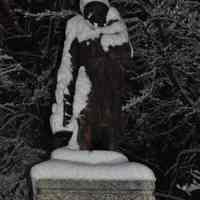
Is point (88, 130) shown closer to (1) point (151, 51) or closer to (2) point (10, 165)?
(1) point (151, 51)

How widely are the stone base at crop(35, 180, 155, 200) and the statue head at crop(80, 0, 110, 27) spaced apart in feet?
4.38

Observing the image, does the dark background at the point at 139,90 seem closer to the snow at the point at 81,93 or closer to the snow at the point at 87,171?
the snow at the point at 81,93

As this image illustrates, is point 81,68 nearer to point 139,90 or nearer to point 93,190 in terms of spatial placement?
point 93,190

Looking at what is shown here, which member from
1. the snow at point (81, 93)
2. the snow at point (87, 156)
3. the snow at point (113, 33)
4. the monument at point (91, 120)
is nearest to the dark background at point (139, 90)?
the snow at point (113, 33)

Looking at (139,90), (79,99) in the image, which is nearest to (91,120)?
(79,99)

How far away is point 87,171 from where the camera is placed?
4.12 meters

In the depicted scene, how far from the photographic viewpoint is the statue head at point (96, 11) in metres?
4.63

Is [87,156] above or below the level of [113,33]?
below

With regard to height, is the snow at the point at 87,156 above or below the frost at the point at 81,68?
below

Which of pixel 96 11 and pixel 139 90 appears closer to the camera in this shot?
pixel 96 11

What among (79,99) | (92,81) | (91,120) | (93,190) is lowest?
(93,190)

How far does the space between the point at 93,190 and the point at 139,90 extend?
12.3ft

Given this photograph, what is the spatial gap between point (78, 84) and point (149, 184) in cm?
96

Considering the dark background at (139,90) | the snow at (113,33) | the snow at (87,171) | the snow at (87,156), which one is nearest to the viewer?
the snow at (87,171)
